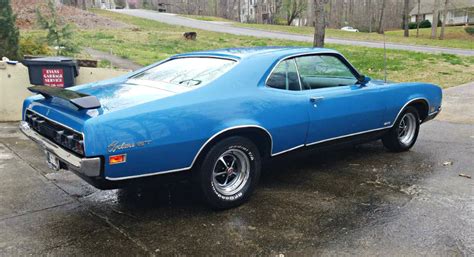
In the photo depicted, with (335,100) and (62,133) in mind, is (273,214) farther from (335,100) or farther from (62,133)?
(62,133)

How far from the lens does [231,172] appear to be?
3.92 m

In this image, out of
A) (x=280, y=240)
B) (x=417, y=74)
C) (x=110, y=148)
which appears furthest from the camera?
(x=417, y=74)

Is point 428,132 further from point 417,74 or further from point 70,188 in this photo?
point 417,74

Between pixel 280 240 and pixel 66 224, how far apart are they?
1.78 metres

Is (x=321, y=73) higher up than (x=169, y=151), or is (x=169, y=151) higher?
(x=321, y=73)

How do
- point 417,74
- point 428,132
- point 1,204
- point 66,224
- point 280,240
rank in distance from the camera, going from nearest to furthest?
point 280,240, point 66,224, point 1,204, point 428,132, point 417,74

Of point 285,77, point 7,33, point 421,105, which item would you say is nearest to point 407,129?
point 421,105

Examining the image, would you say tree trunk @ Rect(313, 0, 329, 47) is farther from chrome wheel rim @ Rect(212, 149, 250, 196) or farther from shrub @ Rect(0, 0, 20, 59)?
chrome wheel rim @ Rect(212, 149, 250, 196)

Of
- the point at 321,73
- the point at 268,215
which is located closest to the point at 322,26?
the point at 321,73

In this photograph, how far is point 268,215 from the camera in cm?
377

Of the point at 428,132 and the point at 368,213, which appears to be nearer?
the point at 368,213

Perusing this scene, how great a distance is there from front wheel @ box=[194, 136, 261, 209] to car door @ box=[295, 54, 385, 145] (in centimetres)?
75

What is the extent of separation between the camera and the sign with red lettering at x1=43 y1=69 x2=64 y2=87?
6.96m

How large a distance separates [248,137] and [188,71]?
0.92m
